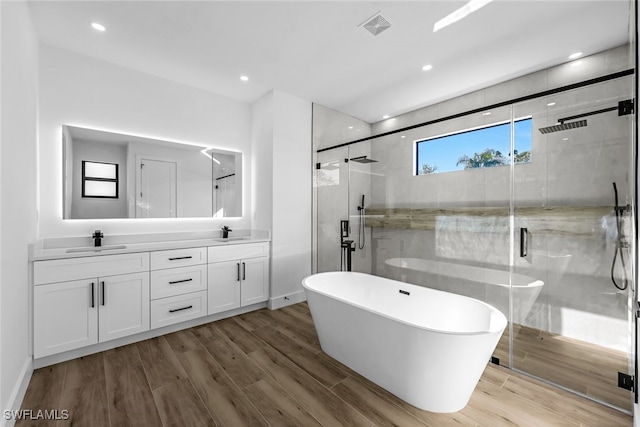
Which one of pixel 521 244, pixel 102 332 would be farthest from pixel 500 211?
pixel 102 332

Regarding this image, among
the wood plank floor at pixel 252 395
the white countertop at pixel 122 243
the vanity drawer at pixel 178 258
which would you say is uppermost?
the white countertop at pixel 122 243

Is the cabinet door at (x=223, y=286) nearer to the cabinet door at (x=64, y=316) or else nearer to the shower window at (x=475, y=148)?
the cabinet door at (x=64, y=316)

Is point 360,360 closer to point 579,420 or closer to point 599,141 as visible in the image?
point 579,420

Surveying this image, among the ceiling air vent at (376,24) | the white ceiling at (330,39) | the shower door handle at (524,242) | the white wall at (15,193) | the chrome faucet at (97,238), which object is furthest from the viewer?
the chrome faucet at (97,238)

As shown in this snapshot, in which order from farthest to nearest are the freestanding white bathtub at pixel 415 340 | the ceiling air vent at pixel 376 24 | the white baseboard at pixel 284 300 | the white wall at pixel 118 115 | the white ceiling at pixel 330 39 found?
the white baseboard at pixel 284 300 < the white wall at pixel 118 115 < the ceiling air vent at pixel 376 24 < the white ceiling at pixel 330 39 < the freestanding white bathtub at pixel 415 340

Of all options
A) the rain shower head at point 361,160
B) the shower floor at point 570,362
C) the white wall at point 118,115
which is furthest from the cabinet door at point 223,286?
the shower floor at point 570,362

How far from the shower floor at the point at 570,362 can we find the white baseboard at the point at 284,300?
2.14m

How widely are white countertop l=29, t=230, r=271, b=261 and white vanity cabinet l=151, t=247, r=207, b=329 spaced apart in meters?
0.11

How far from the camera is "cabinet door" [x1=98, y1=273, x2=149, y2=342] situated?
2326 mm

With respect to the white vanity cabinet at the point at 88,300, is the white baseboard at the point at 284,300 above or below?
below

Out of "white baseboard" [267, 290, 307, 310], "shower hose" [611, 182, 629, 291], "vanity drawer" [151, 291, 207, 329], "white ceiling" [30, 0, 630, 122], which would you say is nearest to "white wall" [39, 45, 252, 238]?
"white ceiling" [30, 0, 630, 122]

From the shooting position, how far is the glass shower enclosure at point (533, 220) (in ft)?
6.25

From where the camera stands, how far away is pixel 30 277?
204 cm

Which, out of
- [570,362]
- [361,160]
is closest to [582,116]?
[570,362]
